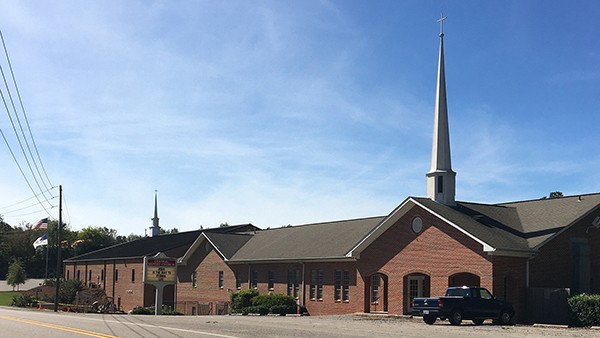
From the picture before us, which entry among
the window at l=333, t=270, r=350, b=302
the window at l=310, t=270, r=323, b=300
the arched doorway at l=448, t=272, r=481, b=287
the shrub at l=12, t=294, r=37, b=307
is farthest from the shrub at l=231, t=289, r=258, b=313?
the shrub at l=12, t=294, r=37, b=307

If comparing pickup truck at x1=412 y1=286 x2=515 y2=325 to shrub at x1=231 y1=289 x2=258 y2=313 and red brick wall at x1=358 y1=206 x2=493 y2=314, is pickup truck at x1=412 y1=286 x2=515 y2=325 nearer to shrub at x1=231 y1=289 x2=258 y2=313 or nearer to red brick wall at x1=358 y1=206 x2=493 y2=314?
red brick wall at x1=358 y1=206 x2=493 y2=314

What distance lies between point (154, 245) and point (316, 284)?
30.6 metres

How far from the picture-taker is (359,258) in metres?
39.9

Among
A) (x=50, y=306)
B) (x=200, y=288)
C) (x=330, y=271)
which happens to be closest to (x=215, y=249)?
(x=200, y=288)

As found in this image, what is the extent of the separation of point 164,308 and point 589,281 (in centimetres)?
3344

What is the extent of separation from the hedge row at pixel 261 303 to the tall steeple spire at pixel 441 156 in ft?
38.5

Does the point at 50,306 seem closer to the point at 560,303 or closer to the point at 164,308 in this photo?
the point at 164,308

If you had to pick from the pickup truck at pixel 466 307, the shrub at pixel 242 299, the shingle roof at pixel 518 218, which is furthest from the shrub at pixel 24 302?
the pickup truck at pixel 466 307

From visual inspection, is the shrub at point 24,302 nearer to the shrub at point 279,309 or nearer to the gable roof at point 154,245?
the gable roof at point 154,245

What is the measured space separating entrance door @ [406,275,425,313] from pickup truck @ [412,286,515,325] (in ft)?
25.8

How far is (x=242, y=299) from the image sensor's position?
4594cm

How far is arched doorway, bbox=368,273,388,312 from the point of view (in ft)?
127

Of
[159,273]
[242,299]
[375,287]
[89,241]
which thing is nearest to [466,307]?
[375,287]

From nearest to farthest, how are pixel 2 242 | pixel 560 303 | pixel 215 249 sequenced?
pixel 560 303
pixel 215 249
pixel 2 242
